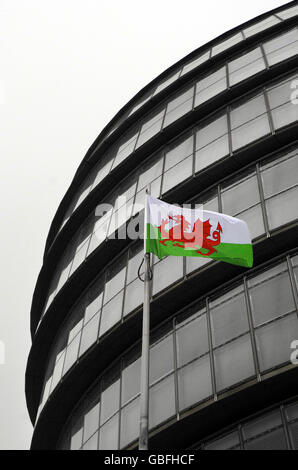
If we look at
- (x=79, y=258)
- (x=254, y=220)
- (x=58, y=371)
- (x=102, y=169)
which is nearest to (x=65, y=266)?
(x=79, y=258)

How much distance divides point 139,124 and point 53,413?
1357cm

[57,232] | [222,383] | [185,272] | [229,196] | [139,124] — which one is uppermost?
[139,124]

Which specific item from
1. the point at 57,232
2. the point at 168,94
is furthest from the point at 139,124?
the point at 57,232

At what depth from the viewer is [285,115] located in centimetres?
2342

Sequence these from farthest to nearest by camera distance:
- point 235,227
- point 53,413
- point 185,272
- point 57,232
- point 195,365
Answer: point 57,232
point 53,413
point 185,272
point 195,365
point 235,227

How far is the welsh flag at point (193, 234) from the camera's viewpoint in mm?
16078

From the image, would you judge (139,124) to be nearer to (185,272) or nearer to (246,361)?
(185,272)

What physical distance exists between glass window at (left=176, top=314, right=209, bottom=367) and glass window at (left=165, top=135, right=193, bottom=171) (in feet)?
25.2

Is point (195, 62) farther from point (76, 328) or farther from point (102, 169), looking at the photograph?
point (76, 328)

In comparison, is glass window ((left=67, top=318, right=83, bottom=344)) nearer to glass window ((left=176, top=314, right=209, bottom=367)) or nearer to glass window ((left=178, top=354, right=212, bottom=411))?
glass window ((left=176, top=314, right=209, bottom=367))

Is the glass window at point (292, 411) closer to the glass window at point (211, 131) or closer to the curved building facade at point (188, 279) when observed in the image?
the curved building facade at point (188, 279)

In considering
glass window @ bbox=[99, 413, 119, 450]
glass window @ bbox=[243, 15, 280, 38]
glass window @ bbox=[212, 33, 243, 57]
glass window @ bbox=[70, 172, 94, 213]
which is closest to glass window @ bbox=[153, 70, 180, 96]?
glass window @ bbox=[212, 33, 243, 57]

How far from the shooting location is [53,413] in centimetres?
2480

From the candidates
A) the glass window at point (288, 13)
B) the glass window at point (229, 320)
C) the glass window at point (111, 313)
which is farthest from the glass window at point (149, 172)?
the glass window at point (288, 13)
